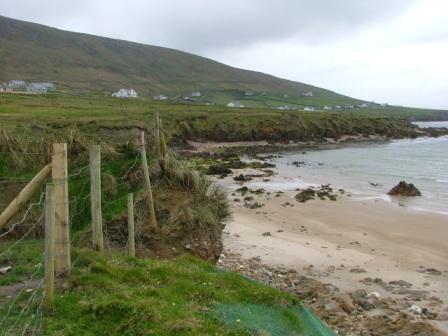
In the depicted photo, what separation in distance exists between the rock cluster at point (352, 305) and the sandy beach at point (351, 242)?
18.1 inches

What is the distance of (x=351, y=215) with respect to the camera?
995 inches

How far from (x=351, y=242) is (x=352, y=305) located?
8227mm

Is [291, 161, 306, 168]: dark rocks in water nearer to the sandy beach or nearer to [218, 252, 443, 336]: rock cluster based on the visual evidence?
the sandy beach

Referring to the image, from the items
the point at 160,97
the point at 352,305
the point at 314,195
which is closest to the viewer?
the point at 352,305

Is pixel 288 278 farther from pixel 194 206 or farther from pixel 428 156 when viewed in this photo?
pixel 428 156

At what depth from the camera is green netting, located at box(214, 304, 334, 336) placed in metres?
7.63

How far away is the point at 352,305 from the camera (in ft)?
38.8

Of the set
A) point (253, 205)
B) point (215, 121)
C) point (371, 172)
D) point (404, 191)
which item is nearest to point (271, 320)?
point (253, 205)

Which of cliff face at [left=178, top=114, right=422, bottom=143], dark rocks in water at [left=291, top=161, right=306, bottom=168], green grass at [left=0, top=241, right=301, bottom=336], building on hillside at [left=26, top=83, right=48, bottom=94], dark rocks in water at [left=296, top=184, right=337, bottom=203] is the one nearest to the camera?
green grass at [left=0, top=241, right=301, bottom=336]

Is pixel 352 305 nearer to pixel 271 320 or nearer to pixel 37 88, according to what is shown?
pixel 271 320

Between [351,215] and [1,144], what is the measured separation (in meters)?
17.3

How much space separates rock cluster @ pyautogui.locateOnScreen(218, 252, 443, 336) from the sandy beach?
459mm

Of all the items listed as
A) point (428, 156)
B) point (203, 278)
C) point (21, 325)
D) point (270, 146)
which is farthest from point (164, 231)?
point (270, 146)

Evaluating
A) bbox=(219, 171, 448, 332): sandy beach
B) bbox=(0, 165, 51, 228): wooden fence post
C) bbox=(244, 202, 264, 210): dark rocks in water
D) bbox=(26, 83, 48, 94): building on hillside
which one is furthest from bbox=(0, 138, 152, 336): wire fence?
bbox=(26, 83, 48, 94): building on hillside
